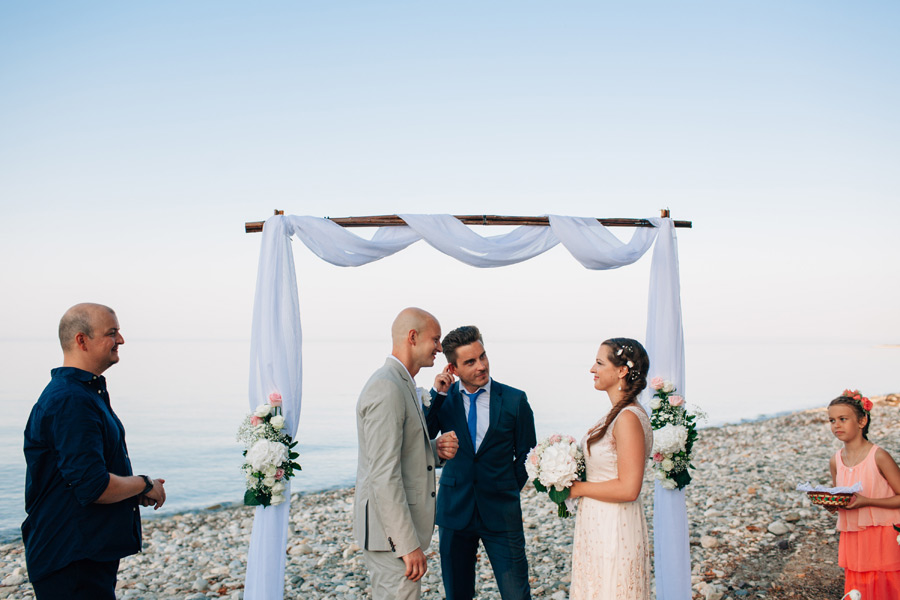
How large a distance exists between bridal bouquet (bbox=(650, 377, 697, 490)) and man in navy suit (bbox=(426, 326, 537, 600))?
1.22 meters

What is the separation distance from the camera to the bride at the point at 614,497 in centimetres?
372

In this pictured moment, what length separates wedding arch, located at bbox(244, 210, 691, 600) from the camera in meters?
5.17

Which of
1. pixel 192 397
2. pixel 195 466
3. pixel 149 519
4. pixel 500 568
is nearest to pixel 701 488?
pixel 500 568

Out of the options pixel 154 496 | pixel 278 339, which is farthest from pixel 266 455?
pixel 154 496

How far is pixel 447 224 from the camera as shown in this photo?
5582mm

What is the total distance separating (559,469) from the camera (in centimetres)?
385

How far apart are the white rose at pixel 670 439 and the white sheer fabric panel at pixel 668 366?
42 cm

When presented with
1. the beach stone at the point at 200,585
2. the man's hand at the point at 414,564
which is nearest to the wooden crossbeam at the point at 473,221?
the man's hand at the point at 414,564

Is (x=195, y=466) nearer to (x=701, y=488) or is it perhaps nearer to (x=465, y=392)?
(x=701, y=488)

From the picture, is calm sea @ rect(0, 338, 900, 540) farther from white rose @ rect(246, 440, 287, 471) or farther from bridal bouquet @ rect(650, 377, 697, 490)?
bridal bouquet @ rect(650, 377, 697, 490)

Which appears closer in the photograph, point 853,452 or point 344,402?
point 853,452

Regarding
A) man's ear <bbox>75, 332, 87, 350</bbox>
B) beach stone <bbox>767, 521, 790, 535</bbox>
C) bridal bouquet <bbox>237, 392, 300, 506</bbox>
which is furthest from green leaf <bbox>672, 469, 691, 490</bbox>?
man's ear <bbox>75, 332, 87, 350</bbox>

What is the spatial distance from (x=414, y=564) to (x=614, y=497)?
1.19 meters

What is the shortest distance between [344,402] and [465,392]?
73.7ft
